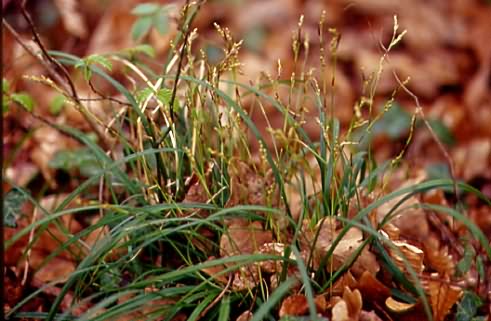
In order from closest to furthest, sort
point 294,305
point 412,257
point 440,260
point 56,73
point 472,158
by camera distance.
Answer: point 294,305 < point 412,257 < point 440,260 < point 56,73 < point 472,158

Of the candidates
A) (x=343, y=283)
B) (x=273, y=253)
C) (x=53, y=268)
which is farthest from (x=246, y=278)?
(x=53, y=268)

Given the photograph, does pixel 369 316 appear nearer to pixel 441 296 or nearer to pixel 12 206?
pixel 441 296

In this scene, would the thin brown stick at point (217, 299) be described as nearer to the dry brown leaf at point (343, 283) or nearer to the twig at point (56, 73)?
the dry brown leaf at point (343, 283)

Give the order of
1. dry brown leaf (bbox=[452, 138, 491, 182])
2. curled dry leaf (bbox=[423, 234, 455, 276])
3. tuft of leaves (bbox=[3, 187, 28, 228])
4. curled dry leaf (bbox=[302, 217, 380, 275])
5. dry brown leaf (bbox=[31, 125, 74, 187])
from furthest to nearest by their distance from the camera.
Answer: dry brown leaf (bbox=[452, 138, 491, 182]) → dry brown leaf (bbox=[31, 125, 74, 187]) → tuft of leaves (bbox=[3, 187, 28, 228]) → curled dry leaf (bbox=[423, 234, 455, 276]) → curled dry leaf (bbox=[302, 217, 380, 275])

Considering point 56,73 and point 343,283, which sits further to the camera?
point 56,73

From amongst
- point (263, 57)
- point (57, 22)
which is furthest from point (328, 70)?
point (57, 22)

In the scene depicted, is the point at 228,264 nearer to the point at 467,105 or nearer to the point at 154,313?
the point at 154,313

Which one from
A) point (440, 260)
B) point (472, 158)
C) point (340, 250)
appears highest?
point (340, 250)

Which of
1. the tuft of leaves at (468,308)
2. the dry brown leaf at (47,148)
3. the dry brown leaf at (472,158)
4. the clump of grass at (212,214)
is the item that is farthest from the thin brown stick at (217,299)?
the dry brown leaf at (472,158)

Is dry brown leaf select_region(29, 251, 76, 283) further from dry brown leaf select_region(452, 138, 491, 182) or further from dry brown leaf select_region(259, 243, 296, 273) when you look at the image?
dry brown leaf select_region(452, 138, 491, 182)

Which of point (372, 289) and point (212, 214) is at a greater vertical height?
point (212, 214)

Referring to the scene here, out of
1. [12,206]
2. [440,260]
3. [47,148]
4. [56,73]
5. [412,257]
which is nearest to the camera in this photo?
[412,257]

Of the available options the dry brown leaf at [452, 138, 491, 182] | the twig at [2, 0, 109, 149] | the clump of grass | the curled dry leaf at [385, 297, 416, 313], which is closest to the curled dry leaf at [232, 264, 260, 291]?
the clump of grass

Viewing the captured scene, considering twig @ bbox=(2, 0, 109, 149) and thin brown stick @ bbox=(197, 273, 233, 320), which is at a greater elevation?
twig @ bbox=(2, 0, 109, 149)
